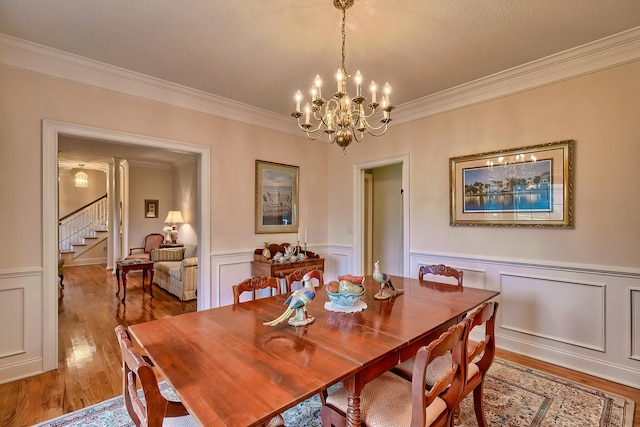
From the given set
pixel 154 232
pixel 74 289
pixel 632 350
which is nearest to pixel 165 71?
pixel 632 350

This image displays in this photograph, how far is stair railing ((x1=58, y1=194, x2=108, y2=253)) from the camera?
813 cm

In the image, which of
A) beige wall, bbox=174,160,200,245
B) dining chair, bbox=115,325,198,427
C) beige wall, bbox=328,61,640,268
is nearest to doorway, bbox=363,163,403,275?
beige wall, bbox=328,61,640,268

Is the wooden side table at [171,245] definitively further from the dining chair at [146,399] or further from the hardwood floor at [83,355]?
the dining chair at [146,399]

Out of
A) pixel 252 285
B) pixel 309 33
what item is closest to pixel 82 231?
pixel 252 285

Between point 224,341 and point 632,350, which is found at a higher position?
point 224,341

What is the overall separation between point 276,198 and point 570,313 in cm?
326

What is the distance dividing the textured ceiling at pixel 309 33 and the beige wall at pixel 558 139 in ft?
1.30

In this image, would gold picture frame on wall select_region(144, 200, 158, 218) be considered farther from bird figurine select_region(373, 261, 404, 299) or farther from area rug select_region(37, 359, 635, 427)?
bird figurine select_region(373, 261, 404, 299)

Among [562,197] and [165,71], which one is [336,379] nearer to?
[562,197]

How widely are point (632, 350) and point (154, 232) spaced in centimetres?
843

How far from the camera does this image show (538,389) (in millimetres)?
2229

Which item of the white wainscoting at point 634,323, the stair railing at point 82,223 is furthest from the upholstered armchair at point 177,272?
the white wainscoting at point 634,323

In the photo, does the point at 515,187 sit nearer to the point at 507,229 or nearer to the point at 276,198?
the point at 507,229

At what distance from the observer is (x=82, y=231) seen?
840 cm
